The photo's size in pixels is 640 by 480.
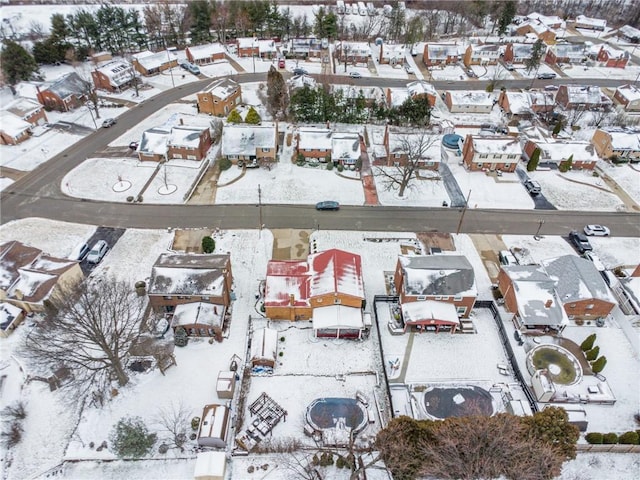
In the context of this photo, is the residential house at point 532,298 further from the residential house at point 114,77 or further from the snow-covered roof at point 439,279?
the residential house at point 114,77

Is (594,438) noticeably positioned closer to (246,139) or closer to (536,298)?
(536,298)

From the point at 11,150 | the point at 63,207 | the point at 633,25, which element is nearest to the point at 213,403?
the point at 63,207

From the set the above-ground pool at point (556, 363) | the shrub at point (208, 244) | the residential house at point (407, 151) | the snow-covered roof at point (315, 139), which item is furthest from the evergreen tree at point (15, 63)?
the above-ground pool at point (556, 363)

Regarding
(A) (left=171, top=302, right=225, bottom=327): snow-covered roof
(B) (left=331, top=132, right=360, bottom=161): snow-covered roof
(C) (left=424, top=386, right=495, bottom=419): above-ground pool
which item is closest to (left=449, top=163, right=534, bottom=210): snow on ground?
(B) (left=331, top=132, right=360, bottom=161): snow-covered roof

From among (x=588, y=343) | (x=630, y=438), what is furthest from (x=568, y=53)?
(x=630, y=438)

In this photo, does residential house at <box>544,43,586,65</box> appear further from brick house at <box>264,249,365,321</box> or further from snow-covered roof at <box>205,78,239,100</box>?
brick house at <box>264,249,365,321</box>

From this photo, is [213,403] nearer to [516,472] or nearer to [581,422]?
[516,472]

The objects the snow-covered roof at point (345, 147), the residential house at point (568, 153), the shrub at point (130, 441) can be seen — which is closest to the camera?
the shrub at point (130, 441)
